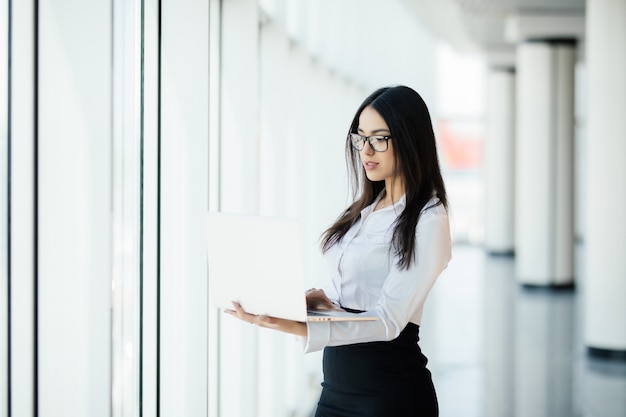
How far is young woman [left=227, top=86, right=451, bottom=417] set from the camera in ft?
7.20

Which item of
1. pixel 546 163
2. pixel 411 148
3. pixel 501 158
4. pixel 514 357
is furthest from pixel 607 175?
pixel 501 158

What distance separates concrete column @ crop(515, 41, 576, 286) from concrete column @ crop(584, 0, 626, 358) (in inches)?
185

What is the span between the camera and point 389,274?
2246 mm

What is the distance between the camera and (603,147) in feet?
25.8

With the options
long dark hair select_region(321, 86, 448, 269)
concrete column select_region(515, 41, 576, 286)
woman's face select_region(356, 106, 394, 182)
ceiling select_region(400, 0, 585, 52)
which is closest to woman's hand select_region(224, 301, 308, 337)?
long dark hair select_region(321, 86, 448, 269)

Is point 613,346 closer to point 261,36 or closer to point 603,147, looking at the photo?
point 603,147

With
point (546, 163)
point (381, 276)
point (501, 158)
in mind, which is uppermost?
point (501, 158)

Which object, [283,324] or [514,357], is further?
[514,357]

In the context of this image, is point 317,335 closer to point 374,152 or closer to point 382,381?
point 382,381

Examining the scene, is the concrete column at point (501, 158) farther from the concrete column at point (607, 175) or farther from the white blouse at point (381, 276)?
the white blouse at point (381, 276)

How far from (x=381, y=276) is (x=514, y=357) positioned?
598 centimetres

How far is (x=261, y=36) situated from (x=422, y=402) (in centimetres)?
311

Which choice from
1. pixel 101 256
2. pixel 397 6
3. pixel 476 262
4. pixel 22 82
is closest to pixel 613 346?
pixel 397 6

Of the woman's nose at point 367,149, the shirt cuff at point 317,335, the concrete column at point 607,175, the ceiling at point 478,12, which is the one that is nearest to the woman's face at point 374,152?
the woman's nose at point 367,149
